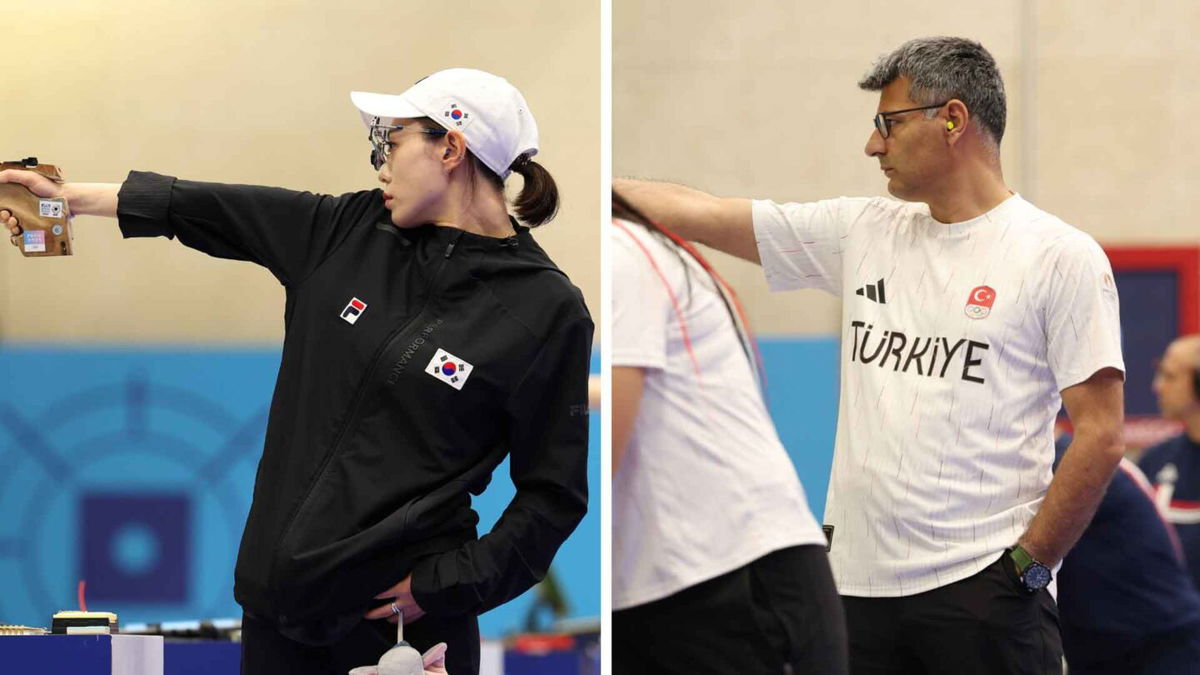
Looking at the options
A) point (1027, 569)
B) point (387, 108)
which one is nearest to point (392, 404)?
point (387, 108)

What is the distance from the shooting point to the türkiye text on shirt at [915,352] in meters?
2.22

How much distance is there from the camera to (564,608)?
422 cm

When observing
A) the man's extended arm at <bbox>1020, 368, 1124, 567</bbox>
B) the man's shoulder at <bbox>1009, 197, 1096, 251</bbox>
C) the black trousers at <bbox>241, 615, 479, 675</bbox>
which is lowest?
the black trousers at <bbox>241, 615, 479, 675</bbox>

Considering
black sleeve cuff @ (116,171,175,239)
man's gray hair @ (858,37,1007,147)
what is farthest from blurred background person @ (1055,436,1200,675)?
black sleeve cuff @ (116,171,175,239)

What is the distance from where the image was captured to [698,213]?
2402 mm

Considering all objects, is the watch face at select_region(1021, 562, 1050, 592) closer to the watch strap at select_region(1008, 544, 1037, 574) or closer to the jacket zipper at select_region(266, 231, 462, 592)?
the watch strap at select_region(1008, 544, 1037, 574)

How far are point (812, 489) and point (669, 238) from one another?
1.61ft

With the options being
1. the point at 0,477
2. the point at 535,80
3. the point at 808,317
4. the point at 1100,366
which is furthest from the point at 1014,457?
the point at 0,477

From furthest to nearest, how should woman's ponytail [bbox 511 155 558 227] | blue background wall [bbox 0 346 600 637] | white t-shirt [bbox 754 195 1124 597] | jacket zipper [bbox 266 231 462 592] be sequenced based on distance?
→ blue background wall [bbox 0 346 600 637], woman's ponytail [bbox 511 155 558 227], white t-shirt [bbox 754 195 1124 597], jacket zipper [bbox 266 231 462 592]

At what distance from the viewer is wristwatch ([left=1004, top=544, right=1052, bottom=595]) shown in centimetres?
222

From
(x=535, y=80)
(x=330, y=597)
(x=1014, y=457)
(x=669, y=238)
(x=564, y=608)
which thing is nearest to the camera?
(x=330, y=597)

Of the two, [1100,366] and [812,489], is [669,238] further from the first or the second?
[1100,366]

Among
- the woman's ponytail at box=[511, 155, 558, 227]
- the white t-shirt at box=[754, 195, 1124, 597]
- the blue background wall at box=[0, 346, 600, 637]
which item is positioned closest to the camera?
the white t-shirt at box=[754, 195, 1124, 597]

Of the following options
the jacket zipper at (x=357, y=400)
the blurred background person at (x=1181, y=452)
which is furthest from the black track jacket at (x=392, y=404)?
the blurred background person at (x=1181, y=452)
